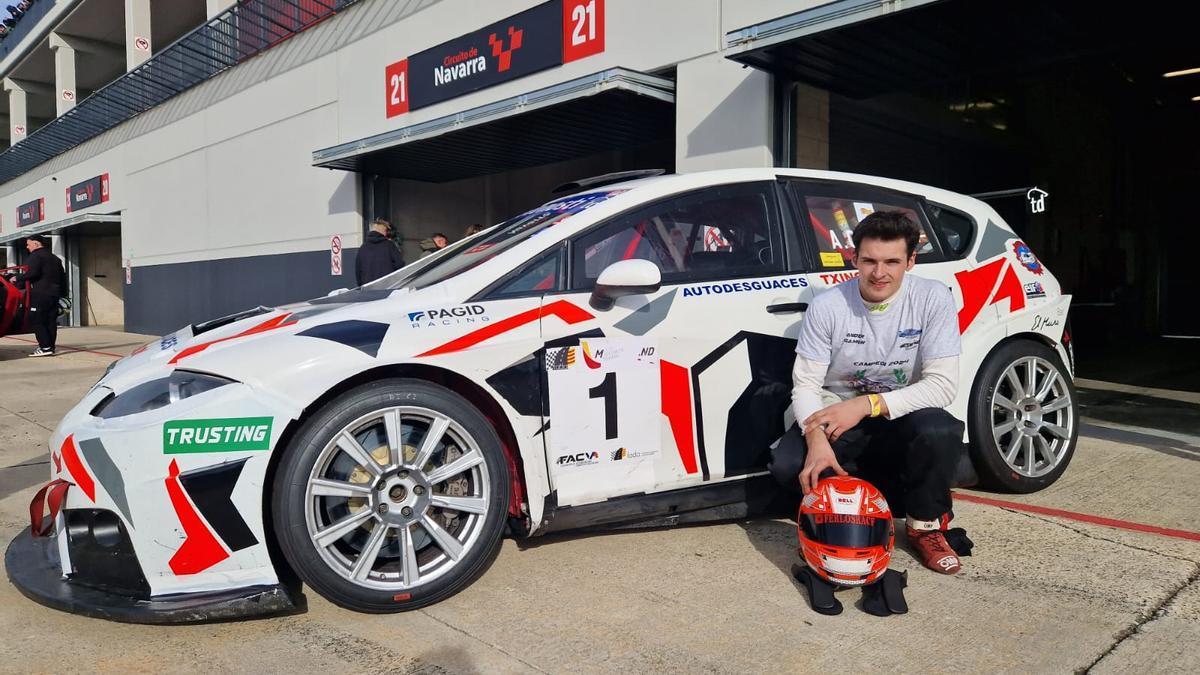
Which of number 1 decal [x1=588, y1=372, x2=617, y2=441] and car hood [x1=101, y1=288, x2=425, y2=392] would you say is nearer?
car hood [x1=101, y1=288, x2=425, y2=392]

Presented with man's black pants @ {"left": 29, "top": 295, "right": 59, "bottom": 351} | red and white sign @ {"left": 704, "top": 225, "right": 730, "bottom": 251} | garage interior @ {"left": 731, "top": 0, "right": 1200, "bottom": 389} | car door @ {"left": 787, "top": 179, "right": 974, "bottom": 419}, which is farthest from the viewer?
man's black pants @ {"left": 29, "top": 295, "right": 59, "bottom": 351}

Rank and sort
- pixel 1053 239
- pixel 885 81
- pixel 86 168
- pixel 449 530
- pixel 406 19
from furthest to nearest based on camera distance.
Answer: pixel 86 168 → pixel 1053 239 → pixel 406 19 → pixel 885 81 → pixel 449 530

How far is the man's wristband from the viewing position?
2.84m

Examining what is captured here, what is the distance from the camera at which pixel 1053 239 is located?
1368 centimetres

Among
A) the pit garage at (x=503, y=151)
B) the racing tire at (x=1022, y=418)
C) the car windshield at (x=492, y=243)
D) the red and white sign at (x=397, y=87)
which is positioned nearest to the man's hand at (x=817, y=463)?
the racing tire at (x=1022, y=418)

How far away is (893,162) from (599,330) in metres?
8.52

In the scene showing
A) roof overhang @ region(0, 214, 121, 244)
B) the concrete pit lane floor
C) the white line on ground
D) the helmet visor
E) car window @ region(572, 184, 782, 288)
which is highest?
roof overhang @ region(0, 214, 121, 244)

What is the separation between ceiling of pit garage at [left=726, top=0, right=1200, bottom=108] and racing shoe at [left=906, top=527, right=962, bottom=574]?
4014mm

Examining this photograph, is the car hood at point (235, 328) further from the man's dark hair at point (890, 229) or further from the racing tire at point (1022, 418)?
the racing tire at point (1022, 418)

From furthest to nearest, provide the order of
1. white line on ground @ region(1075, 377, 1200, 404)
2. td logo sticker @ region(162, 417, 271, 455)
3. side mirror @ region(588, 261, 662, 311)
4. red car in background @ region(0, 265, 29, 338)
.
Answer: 1. red car in background @ region(0, 265, 29, 338)
2. white line on ground @ region(1075, 377, 1200, 404)
3. side mirror @ region(588, 261, 662, 311)
4. td logo sticker @ region(162, 417, 271, 455)

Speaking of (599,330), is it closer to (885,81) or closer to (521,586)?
(521,586)

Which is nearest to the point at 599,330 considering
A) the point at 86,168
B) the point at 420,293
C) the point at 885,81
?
the point at 420,293

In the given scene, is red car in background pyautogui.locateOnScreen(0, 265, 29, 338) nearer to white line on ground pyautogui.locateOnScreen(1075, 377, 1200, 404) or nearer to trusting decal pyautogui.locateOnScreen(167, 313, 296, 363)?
trusting decal pyautogui.locateOnScreen(167, 313, 296, 363)

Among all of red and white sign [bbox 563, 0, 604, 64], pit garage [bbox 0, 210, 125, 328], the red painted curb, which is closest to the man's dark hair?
the red painted curb
